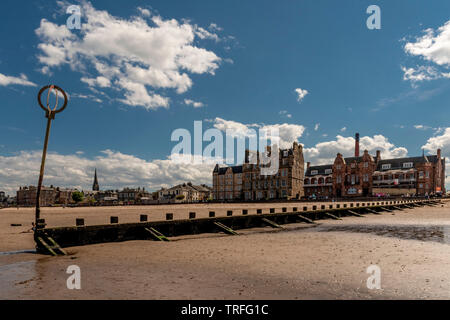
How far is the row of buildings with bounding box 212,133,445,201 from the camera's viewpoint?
83.6 metres

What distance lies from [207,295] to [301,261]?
4.20 metres

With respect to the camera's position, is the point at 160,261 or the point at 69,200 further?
the point at 69,200

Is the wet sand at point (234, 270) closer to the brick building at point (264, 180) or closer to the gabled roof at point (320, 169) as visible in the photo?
the brick building at point (264, 180)

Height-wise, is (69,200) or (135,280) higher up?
(135,280)

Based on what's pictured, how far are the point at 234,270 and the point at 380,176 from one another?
94735mm

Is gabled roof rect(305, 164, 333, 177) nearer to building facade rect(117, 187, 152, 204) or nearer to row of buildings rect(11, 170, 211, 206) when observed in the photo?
row of buildings rect(11, 170, 211, 206)

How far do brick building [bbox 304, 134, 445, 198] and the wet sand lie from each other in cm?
7582

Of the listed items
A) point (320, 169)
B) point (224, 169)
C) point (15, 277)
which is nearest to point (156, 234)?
point (15, 277)

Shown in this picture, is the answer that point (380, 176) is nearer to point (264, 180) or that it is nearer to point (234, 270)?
point (264, 180)

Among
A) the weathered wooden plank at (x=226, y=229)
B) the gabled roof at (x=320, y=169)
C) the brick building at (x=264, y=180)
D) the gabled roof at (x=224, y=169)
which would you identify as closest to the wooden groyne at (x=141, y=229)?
the weathered wooden plank at (x=226, y=229)

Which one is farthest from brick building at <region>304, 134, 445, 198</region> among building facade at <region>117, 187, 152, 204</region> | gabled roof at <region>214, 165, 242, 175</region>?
building facade at <region>117, 187, 152, 204</region>

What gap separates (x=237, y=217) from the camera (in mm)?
18312
